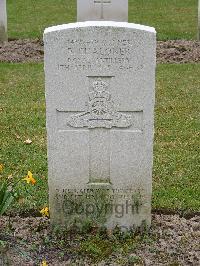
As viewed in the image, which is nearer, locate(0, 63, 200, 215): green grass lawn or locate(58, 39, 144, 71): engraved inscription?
locate(58, 39, 144, 71): engraved inscription

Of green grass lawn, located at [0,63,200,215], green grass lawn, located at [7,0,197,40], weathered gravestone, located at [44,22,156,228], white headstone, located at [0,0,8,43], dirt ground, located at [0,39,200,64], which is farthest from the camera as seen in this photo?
green grass lawn, located at [7,0,197,40]

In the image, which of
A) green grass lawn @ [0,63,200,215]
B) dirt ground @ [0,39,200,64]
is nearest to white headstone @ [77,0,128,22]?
dirt ground @ [0,39,200,64]

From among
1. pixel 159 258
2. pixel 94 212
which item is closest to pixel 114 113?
pixel 94 212

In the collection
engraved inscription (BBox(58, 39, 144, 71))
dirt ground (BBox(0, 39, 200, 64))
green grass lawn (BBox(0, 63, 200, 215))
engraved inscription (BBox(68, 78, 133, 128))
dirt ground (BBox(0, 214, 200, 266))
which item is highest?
engraved inscription (BBox(58, 39, 144, 71))

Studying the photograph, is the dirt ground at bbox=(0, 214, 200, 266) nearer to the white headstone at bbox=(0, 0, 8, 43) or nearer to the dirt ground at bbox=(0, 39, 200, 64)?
the dirt ground at bbox=(0, 39, 200, 64)

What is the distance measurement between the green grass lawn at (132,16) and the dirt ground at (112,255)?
8633 mm

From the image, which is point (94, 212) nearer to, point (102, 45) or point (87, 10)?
point (102, 45)

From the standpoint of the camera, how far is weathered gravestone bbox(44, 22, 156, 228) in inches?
164

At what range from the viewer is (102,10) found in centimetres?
1178

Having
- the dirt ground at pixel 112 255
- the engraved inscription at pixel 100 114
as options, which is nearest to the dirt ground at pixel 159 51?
the dirt ground at pixel 112 255

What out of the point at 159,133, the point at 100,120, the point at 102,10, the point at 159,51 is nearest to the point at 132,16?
the point at 102,10

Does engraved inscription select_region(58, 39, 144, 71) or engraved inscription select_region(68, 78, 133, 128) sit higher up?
engraved inscription select_region(58, 39, 144, 71)

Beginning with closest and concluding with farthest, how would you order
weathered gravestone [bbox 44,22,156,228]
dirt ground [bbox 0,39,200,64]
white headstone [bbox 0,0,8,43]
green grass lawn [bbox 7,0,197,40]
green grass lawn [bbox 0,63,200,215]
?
weathered gravestone [bbox 44,22,156,228] < green grass lawn [bbox 0,63,200,215] < dirt ground [bbox 0,39,200,64] < white headstone [bbox 0,0,8,43] < green grass lawn [bbox 7,0,197,40]

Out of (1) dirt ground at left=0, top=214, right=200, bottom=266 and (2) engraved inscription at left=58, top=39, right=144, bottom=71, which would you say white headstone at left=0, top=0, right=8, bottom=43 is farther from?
(2) engraved inscription at left=58, top=39, right=144, bottom=71
